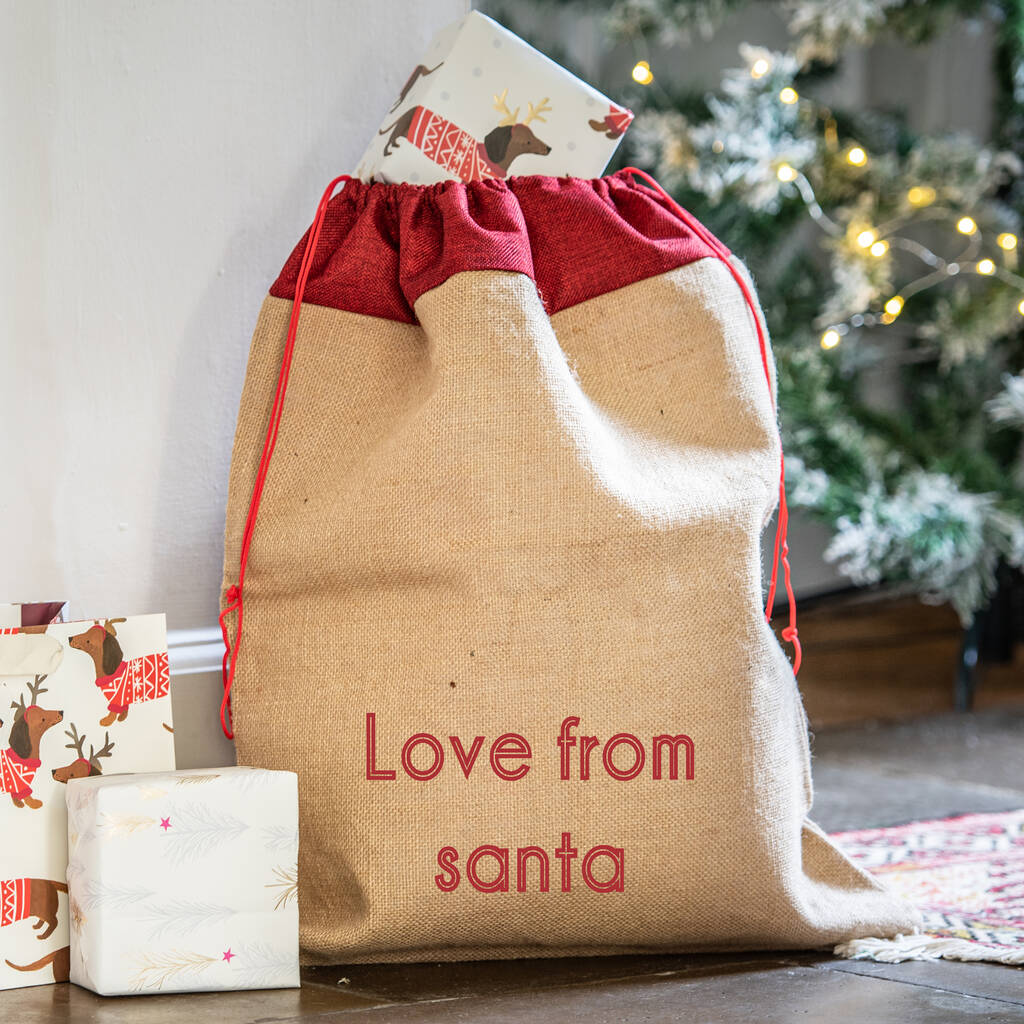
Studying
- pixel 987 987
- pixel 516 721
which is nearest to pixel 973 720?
pixel 987 987

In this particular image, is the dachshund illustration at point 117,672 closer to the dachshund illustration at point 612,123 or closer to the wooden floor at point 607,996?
the wooden floor at point 607,996

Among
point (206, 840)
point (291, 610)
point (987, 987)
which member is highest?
point (291, 610)

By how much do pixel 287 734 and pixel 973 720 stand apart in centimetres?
133

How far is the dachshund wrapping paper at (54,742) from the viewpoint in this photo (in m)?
0.78

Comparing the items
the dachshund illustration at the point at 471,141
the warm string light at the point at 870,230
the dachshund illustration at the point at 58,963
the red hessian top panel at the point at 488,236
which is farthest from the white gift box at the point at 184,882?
the warm string light at the point at 870,230

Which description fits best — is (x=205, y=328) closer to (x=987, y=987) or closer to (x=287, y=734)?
(x=287, y=734)

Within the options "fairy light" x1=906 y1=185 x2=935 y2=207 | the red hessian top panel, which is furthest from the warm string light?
the red hessian top panel

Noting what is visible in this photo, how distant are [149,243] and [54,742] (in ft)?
1.25

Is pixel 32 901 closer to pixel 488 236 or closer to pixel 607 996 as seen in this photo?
pixel 607 996

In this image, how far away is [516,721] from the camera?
A: 2.67 feet

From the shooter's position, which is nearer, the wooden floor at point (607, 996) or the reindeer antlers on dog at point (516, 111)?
the wooden floor at point (607, 996)

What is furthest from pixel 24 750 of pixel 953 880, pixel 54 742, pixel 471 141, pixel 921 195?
pixel 921 195

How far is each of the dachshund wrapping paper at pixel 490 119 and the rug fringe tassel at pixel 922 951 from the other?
0.58 metres

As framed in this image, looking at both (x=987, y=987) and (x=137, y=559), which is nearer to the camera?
(x=987, y=987)
